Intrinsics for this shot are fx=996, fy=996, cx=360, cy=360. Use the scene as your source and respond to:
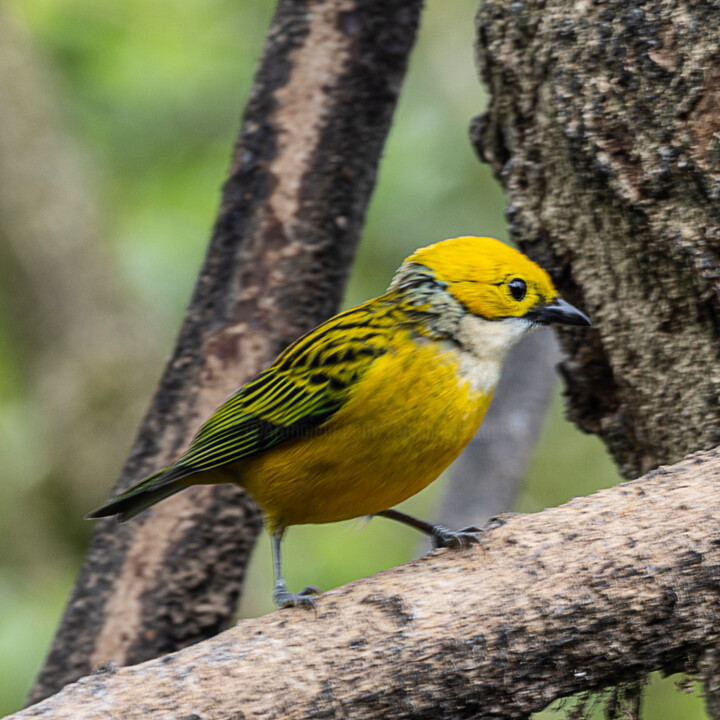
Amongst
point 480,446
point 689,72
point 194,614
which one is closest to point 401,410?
point 689,72

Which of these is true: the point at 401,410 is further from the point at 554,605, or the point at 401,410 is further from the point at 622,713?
the point at 622,713

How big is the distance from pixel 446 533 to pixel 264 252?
175cm

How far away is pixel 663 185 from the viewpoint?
320 centimetres

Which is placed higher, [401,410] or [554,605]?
[401,410]

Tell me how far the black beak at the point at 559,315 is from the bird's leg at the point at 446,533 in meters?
0.78

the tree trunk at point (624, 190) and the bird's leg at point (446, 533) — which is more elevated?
the tree trunk at point (624, 190)

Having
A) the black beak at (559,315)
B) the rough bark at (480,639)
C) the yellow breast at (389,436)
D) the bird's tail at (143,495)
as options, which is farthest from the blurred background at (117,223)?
the rough bark at (480,639)

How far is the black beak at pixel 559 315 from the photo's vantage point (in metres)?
3.32

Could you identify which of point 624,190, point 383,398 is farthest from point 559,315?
point 383,398

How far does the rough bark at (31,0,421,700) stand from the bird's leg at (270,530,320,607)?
80cm

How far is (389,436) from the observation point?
3.04m

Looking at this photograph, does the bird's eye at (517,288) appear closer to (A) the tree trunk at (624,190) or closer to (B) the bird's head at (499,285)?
(B) the bird's head at (499,285)

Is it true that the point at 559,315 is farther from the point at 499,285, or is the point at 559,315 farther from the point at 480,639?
the point at 480,639

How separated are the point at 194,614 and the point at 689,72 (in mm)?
2806
